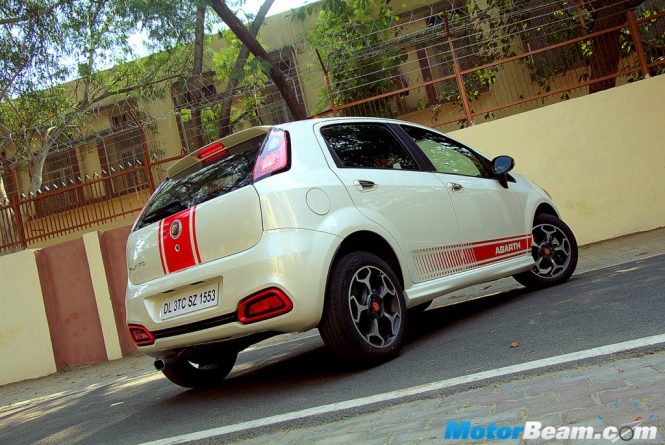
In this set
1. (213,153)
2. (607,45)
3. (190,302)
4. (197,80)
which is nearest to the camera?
(190,302)

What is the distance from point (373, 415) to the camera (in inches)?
118

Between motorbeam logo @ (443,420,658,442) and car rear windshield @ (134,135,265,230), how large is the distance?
2003 millimetres

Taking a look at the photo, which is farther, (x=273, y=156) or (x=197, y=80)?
(x=197, y=80)

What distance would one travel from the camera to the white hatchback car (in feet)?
12.1

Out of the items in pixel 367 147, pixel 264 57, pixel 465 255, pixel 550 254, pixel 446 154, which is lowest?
pixel 550 254

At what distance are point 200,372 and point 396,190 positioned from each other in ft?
6.76

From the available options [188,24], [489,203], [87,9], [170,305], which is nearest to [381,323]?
[170,305]

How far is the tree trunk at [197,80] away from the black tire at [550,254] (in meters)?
7.81

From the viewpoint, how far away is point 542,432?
7.67 feet

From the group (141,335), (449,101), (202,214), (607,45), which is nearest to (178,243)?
(202,214)

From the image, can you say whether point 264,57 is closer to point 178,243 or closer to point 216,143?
point 216,143

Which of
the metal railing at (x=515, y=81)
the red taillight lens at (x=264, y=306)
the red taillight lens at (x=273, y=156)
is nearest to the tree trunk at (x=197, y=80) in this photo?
the metal railing at (x=515, y=81)

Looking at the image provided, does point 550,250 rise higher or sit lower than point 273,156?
lower

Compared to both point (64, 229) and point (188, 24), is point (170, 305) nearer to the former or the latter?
point (64, 229)
